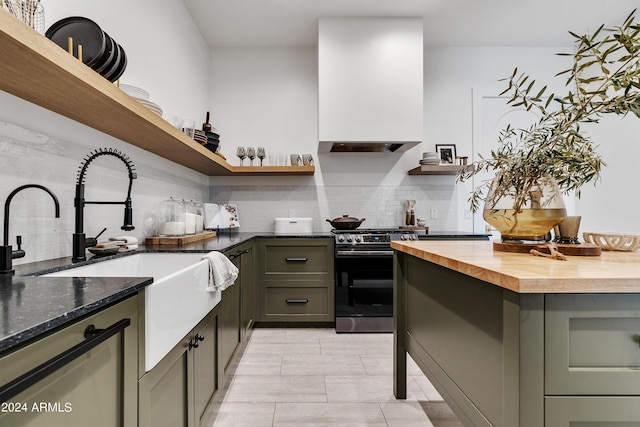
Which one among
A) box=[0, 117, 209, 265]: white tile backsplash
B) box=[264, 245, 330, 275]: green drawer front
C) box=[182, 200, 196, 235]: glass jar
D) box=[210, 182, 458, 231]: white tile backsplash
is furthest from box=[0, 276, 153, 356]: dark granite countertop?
box=[210, 182, 458, 231]: white tile backsplash

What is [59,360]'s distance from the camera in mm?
588

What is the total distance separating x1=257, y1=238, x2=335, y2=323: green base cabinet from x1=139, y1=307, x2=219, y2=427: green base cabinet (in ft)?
4.57

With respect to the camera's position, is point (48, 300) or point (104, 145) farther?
point (104, 145)

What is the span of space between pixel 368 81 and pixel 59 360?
3.16 meters

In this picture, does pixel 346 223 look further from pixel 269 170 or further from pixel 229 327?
pixel 229 327

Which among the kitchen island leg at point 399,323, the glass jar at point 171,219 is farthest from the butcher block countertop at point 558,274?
the glass jar at point 171,219

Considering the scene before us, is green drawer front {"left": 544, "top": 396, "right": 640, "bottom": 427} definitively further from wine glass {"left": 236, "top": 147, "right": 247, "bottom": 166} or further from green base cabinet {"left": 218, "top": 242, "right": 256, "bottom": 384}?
wine glass {"left": 236, "top": 147, "right": 247, "bottom": 166}

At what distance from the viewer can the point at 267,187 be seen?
3.78 m

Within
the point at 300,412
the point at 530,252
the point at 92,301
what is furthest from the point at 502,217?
the point at 300,412

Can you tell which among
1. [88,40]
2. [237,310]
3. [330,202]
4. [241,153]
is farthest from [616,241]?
[241,153]

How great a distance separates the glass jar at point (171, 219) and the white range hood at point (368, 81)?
1.45 metres

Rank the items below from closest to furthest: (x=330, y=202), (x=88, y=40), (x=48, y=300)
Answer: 1. (x=48, y=300)
2. (x=88, y=40)
3. (x=330, y=202)

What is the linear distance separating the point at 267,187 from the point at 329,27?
1731 millimetres

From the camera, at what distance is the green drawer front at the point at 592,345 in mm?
752
